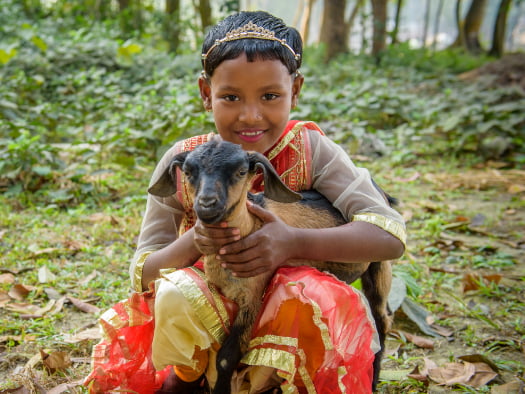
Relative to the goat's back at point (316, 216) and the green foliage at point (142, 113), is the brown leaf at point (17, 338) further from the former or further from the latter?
the green foliage at point (142, 113)

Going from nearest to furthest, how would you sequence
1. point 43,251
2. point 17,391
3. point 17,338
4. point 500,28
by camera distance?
point 17,391 < point 17,338 < point 43,251 < point 500,28

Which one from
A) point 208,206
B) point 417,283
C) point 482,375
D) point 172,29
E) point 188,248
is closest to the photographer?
point 208,206

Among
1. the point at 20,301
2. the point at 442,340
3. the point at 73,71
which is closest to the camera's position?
the point at 442,340

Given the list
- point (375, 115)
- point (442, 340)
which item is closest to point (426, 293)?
point (442, 340)

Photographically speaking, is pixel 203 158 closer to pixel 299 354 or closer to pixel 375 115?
pixel 299 354

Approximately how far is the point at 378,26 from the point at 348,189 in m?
11.9

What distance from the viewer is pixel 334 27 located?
13297 millimetres

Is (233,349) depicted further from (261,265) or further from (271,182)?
(271,182)

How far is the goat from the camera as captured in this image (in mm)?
1784

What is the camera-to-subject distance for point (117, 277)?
3.60 meters

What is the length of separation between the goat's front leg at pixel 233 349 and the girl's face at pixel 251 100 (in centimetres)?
78

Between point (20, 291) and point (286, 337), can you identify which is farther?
point (20, 291)

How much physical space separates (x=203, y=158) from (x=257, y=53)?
0.65 meters

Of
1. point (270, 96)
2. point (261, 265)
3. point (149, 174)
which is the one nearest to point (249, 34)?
point (270, 96)
